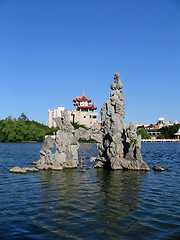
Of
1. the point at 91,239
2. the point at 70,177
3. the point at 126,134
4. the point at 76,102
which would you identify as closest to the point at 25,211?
the point at 91,239

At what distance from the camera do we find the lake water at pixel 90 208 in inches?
354

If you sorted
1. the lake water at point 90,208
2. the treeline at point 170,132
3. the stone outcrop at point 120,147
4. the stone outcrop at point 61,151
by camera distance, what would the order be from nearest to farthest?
1. the lake water at point 90,208
2. the stone outcrop at point 120,147
3. the stone outcrop at point 61,151
4. the treeline at point 170,132

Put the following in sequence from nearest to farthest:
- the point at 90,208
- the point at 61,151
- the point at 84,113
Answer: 1. the point at 90,208
2. the point at 61,151
3. the point at 84,113

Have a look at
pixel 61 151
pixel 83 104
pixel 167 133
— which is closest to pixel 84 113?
pixel 83 104

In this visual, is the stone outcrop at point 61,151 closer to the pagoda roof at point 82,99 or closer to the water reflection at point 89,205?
the water reflection at point 89,205

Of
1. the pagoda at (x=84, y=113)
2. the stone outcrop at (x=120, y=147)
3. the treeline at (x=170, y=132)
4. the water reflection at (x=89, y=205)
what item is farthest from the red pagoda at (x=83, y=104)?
the water reflection at (x=89, y=205)

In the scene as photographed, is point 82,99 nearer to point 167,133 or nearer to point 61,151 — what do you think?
point 167,133

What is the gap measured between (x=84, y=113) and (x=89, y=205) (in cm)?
9096

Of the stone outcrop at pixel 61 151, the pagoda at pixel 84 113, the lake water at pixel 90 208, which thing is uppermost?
the pagoda at pixel 84 113

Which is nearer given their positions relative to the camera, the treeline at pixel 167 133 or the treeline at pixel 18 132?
the treeline at pixel 18 132

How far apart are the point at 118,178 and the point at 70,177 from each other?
4.11 metres

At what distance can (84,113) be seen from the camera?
337ft

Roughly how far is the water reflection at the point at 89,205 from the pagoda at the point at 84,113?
82.2 meters

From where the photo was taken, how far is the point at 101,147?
90.1 ft
